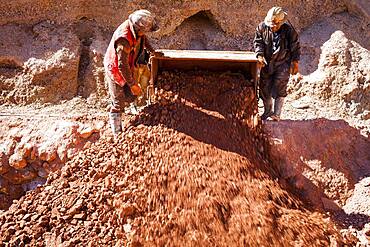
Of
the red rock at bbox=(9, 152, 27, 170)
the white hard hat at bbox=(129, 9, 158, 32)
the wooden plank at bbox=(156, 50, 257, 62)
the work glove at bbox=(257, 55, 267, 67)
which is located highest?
the white hard hat at bbox=(129, 9, 158, 32)

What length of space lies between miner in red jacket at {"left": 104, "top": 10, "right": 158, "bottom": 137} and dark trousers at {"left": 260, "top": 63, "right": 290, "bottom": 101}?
132cm

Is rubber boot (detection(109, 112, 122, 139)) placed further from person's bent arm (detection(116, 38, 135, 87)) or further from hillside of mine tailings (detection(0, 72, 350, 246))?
person's bent arm (detection(116, 38, 135, 87))

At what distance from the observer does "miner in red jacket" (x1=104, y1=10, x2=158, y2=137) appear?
15.8 ft

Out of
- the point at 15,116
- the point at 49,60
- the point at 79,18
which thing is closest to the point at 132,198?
the point at 15,116

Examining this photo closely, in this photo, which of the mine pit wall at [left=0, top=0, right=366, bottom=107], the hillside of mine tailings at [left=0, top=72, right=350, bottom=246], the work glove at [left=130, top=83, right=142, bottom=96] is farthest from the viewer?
the mine pit wall at [left=0, top=0, right=366, bottom=107]

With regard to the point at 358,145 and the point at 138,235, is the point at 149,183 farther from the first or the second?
the point at 358,145

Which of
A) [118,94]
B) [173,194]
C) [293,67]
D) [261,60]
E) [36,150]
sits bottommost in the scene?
[36,150]

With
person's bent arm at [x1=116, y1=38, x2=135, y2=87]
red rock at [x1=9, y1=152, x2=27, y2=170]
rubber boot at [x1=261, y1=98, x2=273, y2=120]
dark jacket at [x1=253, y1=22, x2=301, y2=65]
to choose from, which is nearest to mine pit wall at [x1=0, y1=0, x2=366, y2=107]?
red rock at [x1=9, y1=152, x2=27, y2=170]

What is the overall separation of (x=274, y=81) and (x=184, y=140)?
1454mm

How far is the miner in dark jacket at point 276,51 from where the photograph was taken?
5.23m

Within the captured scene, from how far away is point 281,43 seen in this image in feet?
17.7

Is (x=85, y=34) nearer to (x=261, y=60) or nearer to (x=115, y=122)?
(x=115, y=122)

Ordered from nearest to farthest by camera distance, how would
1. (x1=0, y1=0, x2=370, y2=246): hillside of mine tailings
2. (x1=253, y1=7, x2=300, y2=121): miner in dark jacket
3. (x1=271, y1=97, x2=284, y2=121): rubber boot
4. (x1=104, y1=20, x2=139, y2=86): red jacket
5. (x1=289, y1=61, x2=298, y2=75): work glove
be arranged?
(x1=0, y1=0, x2=370, y2=246): hillside of mine tailings
(x1=104, y1=20, x2=139, y2=86): red jacket
(x1=253, y1=7, x2=300, y2=121): miner in dark jacket
(x1=289, y1=61, x2=298, y2=75): work glove
(x1=271, y1=97, x2=284, y2=121): rubber boot

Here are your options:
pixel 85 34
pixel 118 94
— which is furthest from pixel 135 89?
pixel 85 34
